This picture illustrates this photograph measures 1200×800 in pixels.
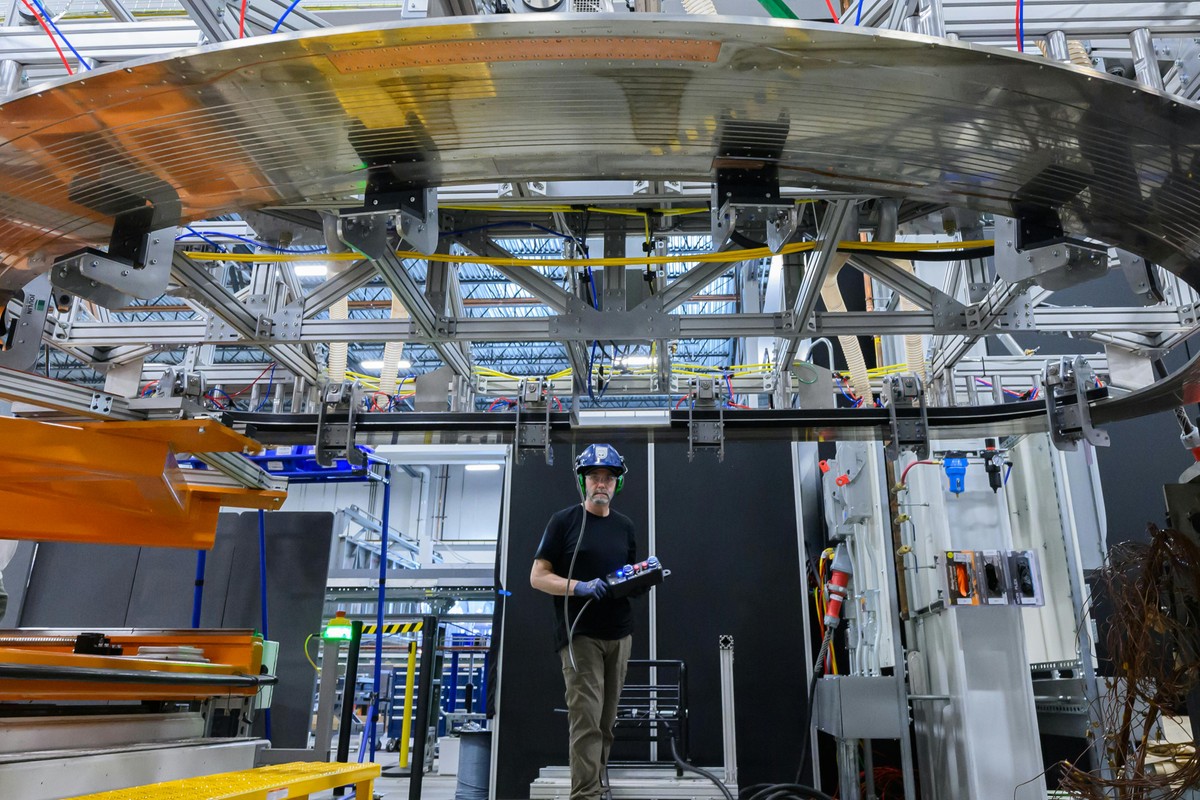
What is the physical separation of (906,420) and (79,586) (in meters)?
5.29

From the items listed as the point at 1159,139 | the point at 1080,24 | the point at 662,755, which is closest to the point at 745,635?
the point at 662,755

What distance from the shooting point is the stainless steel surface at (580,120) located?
1.40 meters

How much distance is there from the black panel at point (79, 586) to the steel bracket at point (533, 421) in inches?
148

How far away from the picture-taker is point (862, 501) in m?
4.19

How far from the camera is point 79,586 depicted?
5.38m

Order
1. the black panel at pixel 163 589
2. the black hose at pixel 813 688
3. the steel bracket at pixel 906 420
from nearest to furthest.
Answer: the steel bracket at pixel 906 420
the black hose at pixel 813 688
the black panel at pixel 163 589

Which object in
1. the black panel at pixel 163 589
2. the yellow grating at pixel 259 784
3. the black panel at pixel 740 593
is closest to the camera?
the yellow grating at pixel 259 784

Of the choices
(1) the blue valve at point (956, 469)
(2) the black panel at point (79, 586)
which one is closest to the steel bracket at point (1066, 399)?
(1) the blue valve at point (956, 469)

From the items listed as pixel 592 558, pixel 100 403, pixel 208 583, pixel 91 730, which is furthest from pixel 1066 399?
pixel 208 583

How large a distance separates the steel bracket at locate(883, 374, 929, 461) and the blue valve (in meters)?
0.81

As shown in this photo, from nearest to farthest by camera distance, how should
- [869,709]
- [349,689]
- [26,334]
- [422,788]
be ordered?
1. [26,334]
2. [349,689]
3. [869,709]
4. [422,788]

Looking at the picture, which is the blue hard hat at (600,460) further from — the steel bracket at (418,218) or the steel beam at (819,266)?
the steel bracket at (418,218)

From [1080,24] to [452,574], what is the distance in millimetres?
5235

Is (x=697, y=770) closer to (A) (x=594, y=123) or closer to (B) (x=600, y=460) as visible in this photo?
(B) (x=600, y=460)
